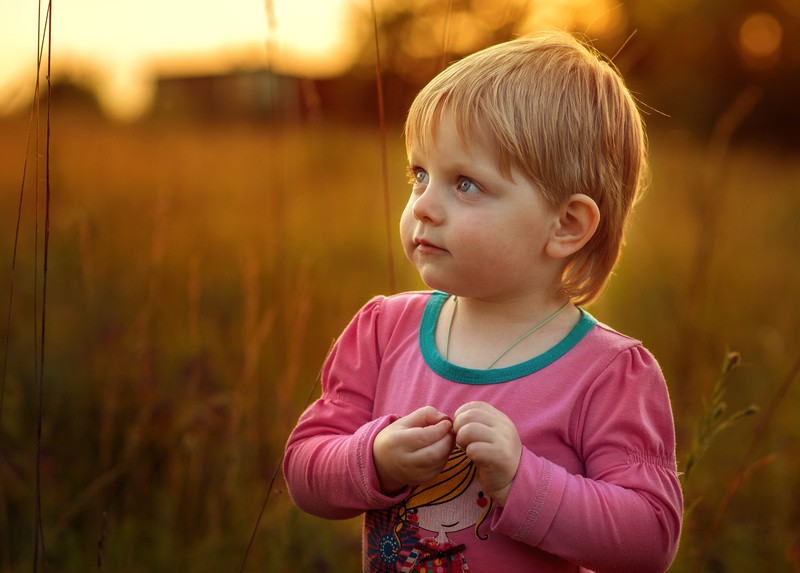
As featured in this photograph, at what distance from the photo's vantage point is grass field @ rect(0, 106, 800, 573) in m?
2.28

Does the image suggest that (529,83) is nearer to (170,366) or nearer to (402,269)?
(170,366)

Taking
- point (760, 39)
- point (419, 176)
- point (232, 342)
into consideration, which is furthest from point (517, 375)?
point (760, 39)

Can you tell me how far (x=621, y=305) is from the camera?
13.8 feet

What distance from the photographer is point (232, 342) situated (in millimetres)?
3342

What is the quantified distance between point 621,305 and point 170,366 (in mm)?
2270

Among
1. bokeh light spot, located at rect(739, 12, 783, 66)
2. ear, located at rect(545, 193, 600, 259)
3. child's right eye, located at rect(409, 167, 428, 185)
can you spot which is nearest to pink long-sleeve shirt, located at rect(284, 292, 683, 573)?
ear, located at rect(545, 193, 600, 259)

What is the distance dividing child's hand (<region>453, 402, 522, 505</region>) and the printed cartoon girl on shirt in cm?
8

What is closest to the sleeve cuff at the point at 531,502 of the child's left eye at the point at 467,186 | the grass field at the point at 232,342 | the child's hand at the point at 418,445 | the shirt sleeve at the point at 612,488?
the shirt sleeve at the point at 612,488

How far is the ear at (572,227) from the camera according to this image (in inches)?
50.4

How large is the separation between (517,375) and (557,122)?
380 mm

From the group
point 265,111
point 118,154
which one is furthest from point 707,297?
point 265,111

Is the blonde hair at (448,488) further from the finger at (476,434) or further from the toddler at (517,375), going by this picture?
the finger at (476,434)

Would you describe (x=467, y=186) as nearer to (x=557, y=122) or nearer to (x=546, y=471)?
(x=557, y=122)

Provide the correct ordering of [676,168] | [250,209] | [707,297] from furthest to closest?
[676,168] < [250,209] < [707,297]
